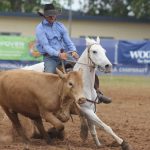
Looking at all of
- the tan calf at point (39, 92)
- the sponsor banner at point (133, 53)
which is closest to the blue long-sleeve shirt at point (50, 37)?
the tan calf at point (39, 92)

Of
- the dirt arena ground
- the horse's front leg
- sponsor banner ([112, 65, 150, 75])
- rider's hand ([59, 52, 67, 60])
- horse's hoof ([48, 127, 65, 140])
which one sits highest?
rider's hand ([59, 52, 67, 60])

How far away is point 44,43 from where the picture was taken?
Answer: 1009 centimetres

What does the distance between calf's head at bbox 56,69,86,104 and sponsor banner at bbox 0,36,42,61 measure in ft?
62.6

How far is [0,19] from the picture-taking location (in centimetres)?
4688

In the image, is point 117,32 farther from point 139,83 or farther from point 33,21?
point 139,83

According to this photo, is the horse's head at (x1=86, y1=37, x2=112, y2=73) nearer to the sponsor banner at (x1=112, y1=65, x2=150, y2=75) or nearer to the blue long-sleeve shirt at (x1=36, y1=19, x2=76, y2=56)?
the blue long-sleeve shirt at (x1=36, y1=19, x2=76, y2=56)

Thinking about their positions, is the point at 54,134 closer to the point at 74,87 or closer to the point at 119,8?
the point at 74,87

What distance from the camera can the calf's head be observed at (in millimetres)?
8680

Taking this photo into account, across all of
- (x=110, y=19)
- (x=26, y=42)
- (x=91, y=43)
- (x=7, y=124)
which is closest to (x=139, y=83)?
(x=26, y=42)

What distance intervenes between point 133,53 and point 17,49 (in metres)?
5.64

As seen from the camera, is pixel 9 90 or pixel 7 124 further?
pixel 7 124

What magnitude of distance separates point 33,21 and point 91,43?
3728cm

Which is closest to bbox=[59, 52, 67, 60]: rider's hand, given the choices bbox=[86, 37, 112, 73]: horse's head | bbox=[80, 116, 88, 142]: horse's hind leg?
bbox=[86, 37, 112, 73]: horse's head

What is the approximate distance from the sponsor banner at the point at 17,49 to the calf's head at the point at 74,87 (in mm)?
19096
